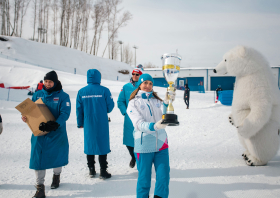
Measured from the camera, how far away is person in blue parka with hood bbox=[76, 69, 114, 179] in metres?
2.90

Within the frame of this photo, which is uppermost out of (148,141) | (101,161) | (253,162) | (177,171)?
(148,141)

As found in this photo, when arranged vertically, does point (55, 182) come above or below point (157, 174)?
below

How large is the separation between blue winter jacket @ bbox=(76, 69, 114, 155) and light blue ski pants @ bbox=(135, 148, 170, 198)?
1022 mm

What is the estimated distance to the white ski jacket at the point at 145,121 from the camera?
1.99m

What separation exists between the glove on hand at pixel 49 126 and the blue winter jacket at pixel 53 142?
7 cm

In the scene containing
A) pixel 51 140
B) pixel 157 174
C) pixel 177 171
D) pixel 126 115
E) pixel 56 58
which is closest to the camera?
pixel 157 174

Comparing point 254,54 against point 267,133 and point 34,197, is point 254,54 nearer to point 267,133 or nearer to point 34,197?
point 267,133

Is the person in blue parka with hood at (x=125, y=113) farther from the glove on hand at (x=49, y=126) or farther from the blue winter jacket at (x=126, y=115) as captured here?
the glove on hand at (x=49, y=126)

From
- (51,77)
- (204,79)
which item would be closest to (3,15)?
(204,79)

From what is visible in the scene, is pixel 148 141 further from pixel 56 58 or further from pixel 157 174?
pixel 56 58

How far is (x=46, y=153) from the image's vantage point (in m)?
2.46

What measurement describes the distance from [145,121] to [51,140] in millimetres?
1315

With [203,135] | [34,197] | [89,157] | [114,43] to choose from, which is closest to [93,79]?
[89,157]

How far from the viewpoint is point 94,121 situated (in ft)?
9.61
